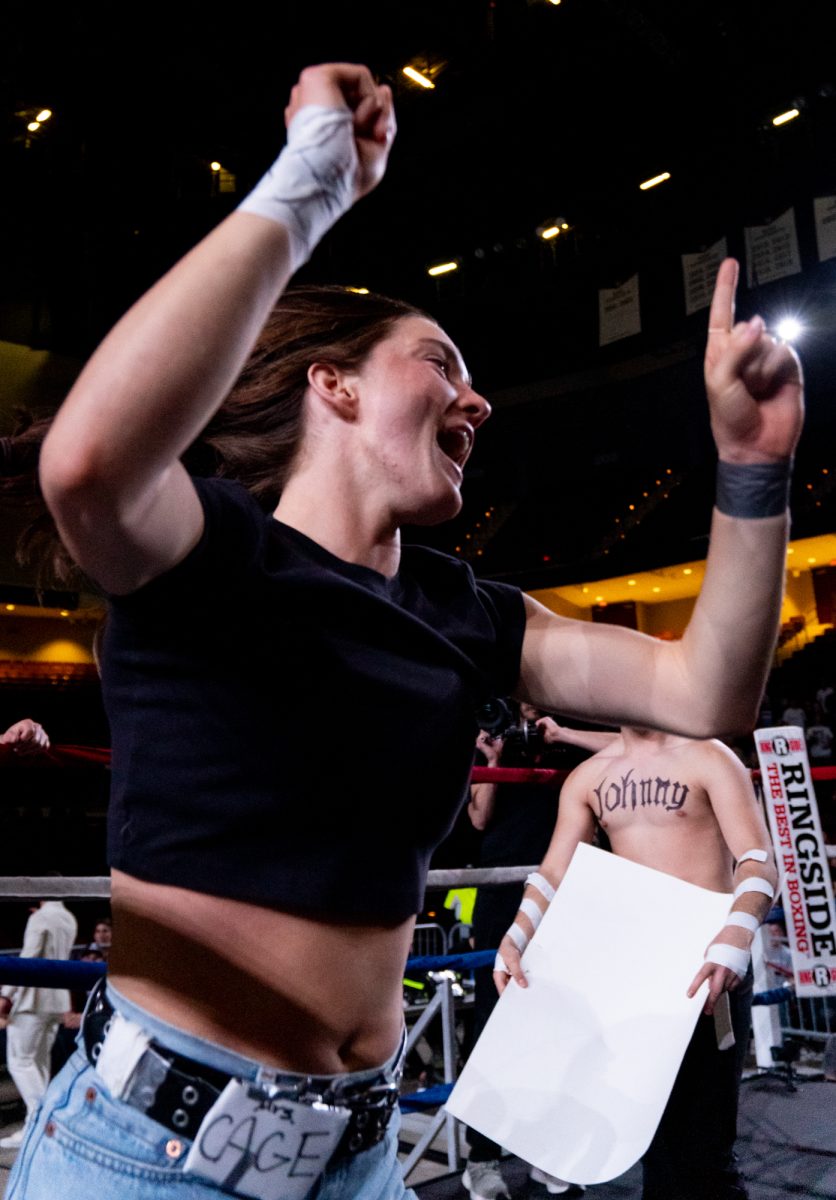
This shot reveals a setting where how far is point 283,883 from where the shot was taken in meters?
0.83

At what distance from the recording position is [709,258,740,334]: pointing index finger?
3.08 feet

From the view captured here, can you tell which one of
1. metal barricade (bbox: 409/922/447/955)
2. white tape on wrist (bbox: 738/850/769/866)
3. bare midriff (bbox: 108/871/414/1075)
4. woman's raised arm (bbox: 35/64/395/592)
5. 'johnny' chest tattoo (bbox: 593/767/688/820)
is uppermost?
woman's raised arm (bbox: 35/64/395/592)

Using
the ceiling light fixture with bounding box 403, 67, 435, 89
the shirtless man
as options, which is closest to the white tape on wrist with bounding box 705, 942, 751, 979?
the shirtless man

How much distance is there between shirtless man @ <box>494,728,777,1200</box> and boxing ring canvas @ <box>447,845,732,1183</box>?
100 millimetres

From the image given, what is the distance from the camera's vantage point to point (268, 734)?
0.86 m

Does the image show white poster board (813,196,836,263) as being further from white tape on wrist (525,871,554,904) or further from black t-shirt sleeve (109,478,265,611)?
black t-shirt sleeve (109,478,265,611)

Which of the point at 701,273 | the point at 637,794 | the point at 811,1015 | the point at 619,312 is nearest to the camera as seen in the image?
the point at 637,794

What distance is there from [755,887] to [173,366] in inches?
91.3

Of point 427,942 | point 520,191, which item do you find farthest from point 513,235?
point 427,942

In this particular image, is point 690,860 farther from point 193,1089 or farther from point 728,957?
point 193,1089

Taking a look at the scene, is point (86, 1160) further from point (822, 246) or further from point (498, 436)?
point (498, 436)

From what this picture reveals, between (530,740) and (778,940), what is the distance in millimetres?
4228

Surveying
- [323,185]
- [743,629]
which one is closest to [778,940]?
[743,629]

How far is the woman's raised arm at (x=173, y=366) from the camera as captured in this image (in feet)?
2.06
